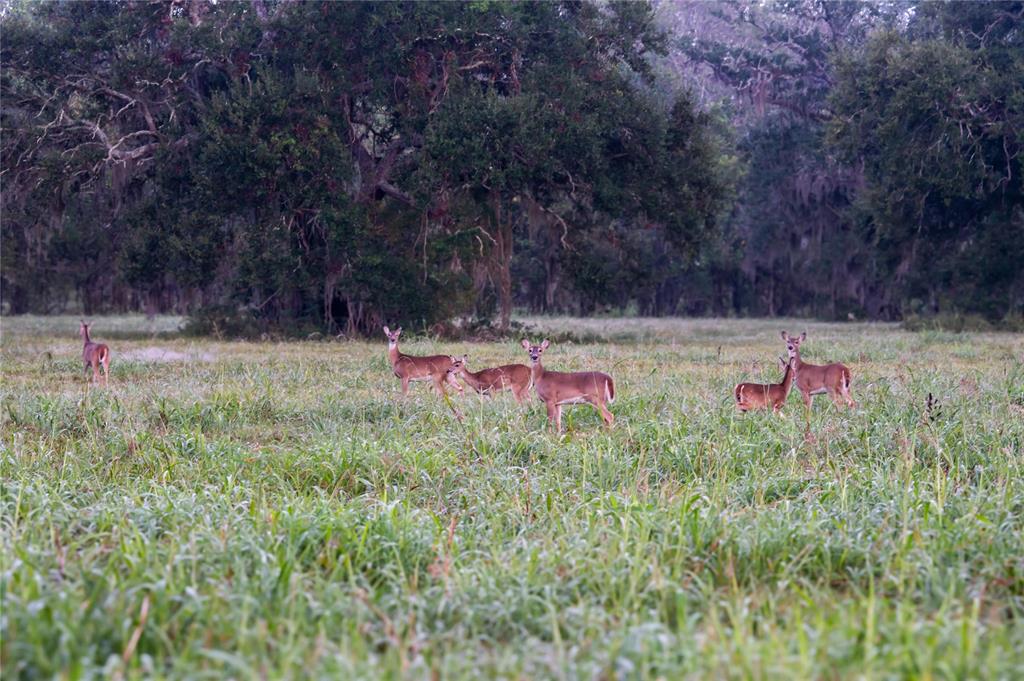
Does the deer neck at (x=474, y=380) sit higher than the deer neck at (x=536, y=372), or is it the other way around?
the deer neck at (x=536, y=372)

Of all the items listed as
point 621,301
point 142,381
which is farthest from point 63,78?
point 621,301

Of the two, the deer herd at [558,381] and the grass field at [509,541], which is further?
the deer herd at [558,381]

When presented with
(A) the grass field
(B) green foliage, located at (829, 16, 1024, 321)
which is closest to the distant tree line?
(B) green foliage, located at (829, 16, 1024, 321)

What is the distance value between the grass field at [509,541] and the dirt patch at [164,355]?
6223 millimetres

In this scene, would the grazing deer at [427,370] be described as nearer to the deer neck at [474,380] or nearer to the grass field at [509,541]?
the deer neck at [474,380]

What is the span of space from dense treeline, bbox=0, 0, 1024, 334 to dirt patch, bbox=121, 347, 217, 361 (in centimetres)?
429

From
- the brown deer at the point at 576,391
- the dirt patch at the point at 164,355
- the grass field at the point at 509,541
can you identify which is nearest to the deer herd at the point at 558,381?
the brown deer at the point at 576,391

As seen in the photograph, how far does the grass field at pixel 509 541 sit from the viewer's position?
384 centimetres

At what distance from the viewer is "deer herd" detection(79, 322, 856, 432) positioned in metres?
9.44

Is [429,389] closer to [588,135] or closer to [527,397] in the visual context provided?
[527,397]

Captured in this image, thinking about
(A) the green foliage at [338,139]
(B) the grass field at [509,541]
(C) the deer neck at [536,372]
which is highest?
(A) the green foliage at [338,139]

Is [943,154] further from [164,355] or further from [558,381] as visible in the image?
[558,381]

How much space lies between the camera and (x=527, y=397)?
10.8m

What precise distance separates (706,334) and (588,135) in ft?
26.8
